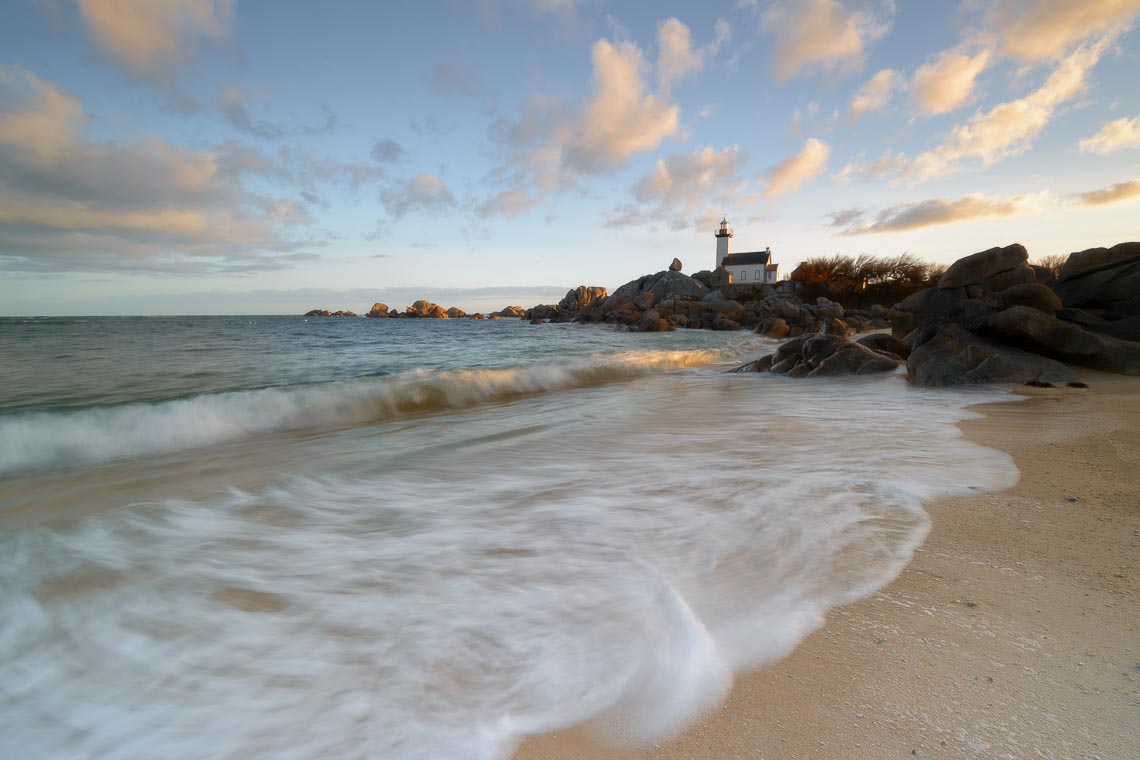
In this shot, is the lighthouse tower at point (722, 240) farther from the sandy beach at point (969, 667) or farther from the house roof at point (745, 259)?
the sandy beach at point (969, 667)

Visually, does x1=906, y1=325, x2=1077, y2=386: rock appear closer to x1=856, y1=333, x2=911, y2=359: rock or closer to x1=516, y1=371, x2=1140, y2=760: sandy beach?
x1=856, y1=333, x2=911, y2=359: rock

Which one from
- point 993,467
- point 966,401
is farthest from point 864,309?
point 993,467

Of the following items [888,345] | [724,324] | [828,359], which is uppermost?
[724,324]

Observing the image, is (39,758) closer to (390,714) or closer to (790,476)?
(390,714)

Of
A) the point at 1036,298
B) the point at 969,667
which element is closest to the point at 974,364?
the point at 1036,298

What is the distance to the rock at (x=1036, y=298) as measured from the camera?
25.8 feet

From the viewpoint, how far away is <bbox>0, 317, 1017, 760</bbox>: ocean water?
1.35m

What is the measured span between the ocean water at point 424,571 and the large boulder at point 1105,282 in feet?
20.9

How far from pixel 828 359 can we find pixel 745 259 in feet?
192

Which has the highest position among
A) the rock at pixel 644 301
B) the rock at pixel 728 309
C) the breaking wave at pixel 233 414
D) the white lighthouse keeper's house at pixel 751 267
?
the white lighthouse keeper's house at pixel 751 267

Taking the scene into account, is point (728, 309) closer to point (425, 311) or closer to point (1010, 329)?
point (1010, 329)

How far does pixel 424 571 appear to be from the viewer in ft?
7.25

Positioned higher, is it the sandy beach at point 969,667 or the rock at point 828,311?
the rock at point 828,311

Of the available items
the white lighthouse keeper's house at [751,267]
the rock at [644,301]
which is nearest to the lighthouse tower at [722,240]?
the white lighthouse keeper's house at [751,267]
